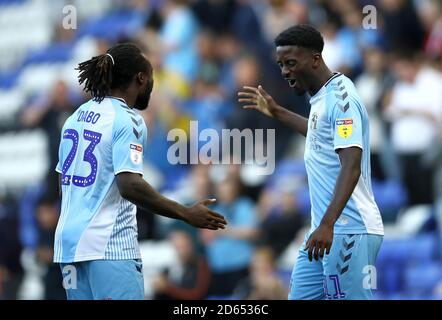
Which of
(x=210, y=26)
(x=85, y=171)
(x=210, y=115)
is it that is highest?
(x=210, y=26)

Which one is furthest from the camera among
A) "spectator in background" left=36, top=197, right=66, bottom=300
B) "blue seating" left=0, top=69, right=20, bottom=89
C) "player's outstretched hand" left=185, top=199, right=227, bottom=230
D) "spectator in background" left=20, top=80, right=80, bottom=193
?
"blue seating" left=0, top=69, right=20, bottom=89

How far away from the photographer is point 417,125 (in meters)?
10.6

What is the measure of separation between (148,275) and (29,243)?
180 centimetres

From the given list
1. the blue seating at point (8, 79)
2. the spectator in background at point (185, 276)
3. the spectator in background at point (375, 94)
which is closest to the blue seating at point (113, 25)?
the blue seating at point (8, 79)

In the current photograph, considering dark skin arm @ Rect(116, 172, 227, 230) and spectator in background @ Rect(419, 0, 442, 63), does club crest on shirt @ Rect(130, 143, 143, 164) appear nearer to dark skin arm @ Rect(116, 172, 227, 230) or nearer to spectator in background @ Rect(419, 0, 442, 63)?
dark skin arm @ Rect(116, 172, 227, 230)

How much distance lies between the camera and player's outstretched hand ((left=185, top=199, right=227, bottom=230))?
19.2 feet

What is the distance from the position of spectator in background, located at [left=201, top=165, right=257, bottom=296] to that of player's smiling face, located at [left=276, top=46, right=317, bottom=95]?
482 centimetres

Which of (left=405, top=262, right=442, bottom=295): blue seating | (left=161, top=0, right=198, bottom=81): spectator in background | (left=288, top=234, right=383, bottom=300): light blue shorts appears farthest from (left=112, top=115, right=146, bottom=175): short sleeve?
(left=161, top=0, right=198, bottom=81): spectator in background

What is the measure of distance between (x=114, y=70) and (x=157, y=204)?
0.89 m

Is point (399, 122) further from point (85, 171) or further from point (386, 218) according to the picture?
point (85, 171)

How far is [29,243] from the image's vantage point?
1250 cm

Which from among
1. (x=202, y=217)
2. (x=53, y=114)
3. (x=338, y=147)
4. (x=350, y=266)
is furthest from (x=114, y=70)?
(x=53, y=114)

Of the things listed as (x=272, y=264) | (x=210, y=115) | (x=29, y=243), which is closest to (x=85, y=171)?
(x=272, y=264)

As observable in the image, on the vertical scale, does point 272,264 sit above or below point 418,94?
below
